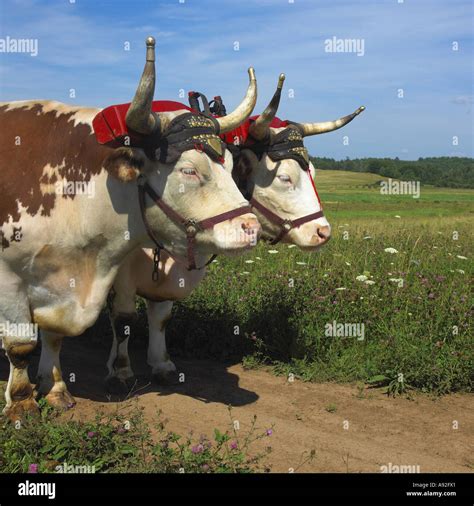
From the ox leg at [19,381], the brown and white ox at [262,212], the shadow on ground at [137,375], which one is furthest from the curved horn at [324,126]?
the ox leg at [19,381]

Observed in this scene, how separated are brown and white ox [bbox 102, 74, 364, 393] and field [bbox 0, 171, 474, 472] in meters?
0.69

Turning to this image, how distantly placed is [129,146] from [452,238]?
8.01 meters

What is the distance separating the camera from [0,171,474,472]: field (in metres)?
4.59

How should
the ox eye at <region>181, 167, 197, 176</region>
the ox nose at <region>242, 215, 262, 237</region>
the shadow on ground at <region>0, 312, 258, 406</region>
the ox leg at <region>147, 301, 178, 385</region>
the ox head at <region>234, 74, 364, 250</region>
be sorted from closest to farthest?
the ox nose at <region>242, 215, 262, 237</region> → the ox eye at <region>181, 167, 197, 176</region> → the ox head at <region>234, 74, 364, 250</region> → the shadow on ground at <region>0, 312, 258, 406</region> → the ox leg at <region>147, 301, 178, 385</region>

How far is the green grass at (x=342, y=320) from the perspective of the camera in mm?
6258

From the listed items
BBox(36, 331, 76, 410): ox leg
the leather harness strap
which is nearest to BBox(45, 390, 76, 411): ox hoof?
BBox(36, 331, 76, 410): ox leg

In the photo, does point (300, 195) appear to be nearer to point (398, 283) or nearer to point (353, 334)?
point (353, 334)

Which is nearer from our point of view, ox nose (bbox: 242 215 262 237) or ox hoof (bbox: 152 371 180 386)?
ox nose (bbox: 242 215 262 237)

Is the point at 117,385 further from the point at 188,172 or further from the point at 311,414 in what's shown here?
the point at 188,172

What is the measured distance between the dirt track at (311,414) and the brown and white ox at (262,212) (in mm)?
544

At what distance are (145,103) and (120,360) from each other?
2.73m

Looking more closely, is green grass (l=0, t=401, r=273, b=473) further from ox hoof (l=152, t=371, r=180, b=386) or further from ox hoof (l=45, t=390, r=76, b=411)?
ox hoof (l=152, t=371, r=180, b=386)

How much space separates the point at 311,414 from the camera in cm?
565

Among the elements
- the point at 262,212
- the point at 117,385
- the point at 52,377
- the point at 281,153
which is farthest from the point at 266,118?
the point at 52,377
